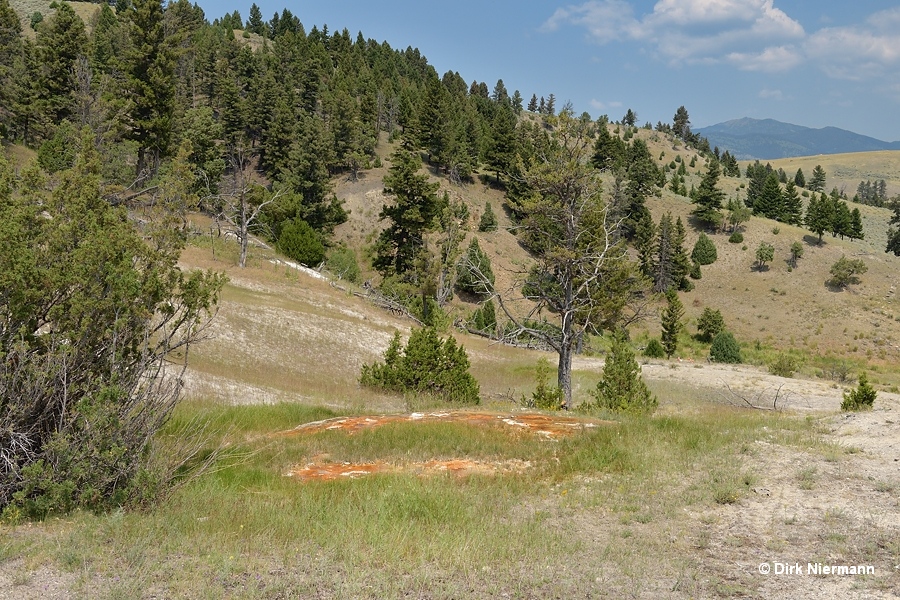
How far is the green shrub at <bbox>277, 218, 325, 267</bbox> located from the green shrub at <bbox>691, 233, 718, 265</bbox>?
50.9 metres

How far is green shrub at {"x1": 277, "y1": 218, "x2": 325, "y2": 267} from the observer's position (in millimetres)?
45344

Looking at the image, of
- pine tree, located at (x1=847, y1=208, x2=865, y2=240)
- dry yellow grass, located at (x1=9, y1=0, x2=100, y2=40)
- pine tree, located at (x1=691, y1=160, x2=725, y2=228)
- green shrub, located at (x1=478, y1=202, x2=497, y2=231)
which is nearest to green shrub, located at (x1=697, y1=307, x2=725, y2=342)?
green shrub, located at (x1=478, y1=202, x2=497, y2=231)

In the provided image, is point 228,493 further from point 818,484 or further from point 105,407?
point 818,484

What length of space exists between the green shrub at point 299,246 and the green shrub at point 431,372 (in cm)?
3045

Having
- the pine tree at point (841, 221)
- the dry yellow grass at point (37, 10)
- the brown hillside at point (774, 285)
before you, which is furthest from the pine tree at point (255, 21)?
the pine tree at point (841, 221)

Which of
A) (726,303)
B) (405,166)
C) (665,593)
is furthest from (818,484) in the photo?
(726,303)

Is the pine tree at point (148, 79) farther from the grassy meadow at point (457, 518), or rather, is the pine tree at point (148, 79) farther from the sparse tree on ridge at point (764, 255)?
the sparse tree on ridge at point (764, 255)

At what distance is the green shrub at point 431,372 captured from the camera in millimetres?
16719

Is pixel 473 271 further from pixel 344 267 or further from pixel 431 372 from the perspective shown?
pixel 344 267

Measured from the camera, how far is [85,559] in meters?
4.78

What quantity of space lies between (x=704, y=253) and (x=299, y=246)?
53.3m

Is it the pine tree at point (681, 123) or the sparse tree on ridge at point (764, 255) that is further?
the pine tree at point (681, 123)

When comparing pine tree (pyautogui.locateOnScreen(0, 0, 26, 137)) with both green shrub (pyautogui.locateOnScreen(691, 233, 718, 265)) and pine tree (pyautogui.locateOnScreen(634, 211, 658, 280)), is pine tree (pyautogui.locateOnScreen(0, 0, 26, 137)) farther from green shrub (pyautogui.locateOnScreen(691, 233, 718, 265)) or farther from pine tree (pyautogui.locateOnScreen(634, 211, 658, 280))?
green shrub (pyautogui.locateOnScreen(691, 233, 718, 265))

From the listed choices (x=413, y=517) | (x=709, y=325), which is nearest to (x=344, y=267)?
(x=709, y=325)
